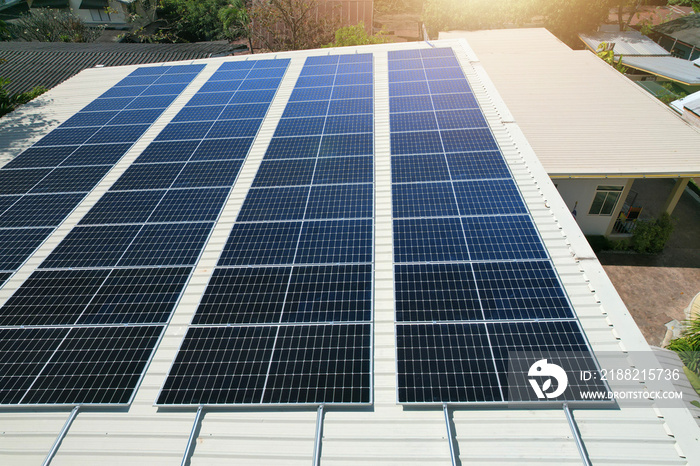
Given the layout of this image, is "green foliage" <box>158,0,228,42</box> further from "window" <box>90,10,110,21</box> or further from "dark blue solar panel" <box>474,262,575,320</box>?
"dark blue solar panel" <box>474,262,575,320</box>

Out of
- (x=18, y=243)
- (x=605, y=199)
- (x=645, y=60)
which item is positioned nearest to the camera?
(x=18, y=243)

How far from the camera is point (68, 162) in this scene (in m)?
14.6

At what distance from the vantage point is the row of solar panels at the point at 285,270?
24.4ft

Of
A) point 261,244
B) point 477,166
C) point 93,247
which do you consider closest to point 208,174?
point 93,247

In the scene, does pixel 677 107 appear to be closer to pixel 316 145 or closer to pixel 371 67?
pixel 371 67

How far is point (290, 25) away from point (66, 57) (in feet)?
66.0

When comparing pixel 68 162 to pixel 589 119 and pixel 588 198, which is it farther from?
pixel 589 119

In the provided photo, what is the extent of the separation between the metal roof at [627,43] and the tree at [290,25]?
101ft

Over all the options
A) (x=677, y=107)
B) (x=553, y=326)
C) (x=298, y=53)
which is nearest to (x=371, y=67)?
(x=298, y=53)

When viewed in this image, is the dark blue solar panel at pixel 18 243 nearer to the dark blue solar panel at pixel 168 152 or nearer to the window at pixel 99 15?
the dark blue solar panel at pixel 168 152

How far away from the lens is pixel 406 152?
13602 millimetres

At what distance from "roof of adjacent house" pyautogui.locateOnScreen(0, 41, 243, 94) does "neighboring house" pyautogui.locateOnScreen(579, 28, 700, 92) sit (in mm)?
40786

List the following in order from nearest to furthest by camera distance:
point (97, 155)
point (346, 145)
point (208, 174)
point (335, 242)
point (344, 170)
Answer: point (335, 242) → point (344, 170) → point (208, 174) → point (346, 145) → point (97, 155)

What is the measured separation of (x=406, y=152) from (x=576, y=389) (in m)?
9.22
